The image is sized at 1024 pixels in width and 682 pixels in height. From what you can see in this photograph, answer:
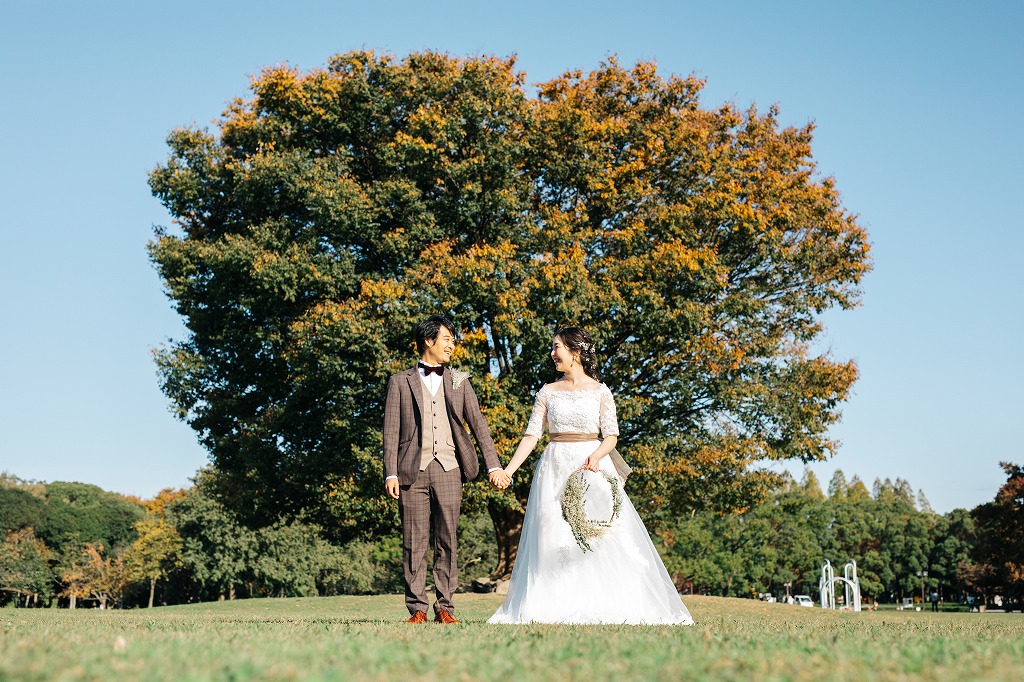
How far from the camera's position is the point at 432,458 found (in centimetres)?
859

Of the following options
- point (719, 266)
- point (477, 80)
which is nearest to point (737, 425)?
point (719, 266)

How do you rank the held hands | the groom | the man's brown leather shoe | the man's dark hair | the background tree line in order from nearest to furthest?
1. the man's brown leather shoe
2. the groom
3. the held hands
4. the man's dark hair
5. the background tree line

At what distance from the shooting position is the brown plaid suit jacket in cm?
859

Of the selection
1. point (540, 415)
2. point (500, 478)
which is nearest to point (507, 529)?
point (540, 415)

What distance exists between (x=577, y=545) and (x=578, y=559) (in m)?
0.13

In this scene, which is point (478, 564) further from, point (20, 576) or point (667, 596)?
point (667, 596)

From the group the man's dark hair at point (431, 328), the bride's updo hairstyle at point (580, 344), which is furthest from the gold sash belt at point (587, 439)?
the man's dark hair at point (431, 328)

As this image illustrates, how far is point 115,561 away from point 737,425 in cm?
6952

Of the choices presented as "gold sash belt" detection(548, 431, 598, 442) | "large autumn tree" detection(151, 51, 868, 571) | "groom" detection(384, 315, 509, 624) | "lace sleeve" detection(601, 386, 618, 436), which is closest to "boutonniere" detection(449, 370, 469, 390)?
"groom" detection(384, 315, 509, 624)

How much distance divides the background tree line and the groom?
94.6 ft

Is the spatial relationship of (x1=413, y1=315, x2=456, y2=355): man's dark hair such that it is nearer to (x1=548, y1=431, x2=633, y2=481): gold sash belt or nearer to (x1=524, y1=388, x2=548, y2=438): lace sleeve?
(x1=524, y1=388, x2=548, y2=438): lace sleeve

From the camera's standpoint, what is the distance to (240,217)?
910 inches

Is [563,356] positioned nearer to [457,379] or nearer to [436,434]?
[457,379]

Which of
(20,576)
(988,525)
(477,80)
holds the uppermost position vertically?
(477,80)
